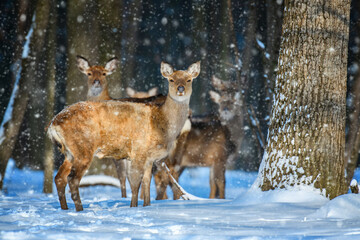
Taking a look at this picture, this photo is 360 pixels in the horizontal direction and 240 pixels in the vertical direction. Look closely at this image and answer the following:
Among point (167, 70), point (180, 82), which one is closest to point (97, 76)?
point (167, 70)

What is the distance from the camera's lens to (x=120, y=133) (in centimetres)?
605

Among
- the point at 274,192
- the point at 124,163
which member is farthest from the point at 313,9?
the point at 124,163

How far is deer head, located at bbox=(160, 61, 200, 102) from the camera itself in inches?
261

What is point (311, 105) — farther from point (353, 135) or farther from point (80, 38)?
point (80, 38)

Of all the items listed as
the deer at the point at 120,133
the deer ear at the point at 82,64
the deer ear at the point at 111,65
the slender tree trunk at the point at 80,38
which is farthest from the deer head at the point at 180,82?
the slender tree trunk at the point at 80,38

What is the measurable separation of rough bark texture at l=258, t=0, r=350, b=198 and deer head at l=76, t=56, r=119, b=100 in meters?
3.88

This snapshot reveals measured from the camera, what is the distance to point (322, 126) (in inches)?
231

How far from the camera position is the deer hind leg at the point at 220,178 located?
376 inches

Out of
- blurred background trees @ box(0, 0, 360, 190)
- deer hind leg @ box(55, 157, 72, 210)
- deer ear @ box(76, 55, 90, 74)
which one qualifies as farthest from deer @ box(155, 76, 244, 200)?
deer hind leg @ box(55, 157, 72, 210)

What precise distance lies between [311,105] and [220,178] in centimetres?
421

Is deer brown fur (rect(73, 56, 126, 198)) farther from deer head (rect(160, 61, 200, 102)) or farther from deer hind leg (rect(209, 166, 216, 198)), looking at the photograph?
deer hind leg (rect(209, 166, 216, 198))

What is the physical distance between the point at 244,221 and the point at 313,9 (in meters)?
2.90

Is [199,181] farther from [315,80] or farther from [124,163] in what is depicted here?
[315,80]

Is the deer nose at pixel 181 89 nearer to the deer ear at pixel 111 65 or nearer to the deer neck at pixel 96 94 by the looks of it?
the deer neck at pixel 96 94
